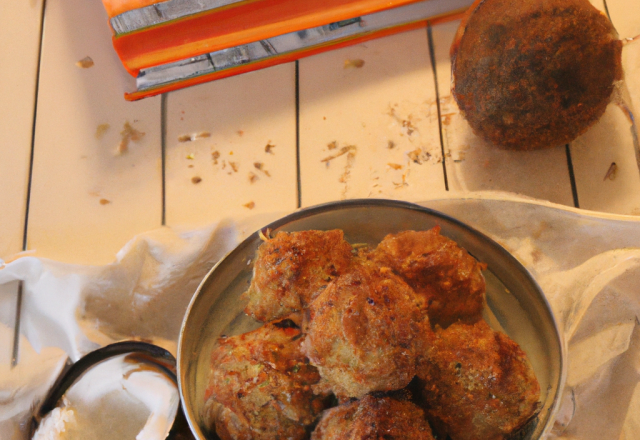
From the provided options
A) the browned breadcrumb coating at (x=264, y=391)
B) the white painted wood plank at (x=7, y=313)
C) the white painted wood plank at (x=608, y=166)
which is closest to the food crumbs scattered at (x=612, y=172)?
the white painted wood plank at (x=608, y=166)

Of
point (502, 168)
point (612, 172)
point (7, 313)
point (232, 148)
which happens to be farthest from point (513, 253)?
point (7, 313)

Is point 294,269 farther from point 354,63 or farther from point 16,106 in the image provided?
point 16,106

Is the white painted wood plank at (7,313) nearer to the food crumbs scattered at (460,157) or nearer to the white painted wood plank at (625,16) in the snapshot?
the food crumbs scattered at (460,157)

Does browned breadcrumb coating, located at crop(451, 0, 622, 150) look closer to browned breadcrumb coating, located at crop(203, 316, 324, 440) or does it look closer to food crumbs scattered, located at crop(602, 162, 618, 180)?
food crumbs scattered, located at crop(602, 162, 618, 180)

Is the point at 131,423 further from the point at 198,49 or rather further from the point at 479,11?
the point at 479,11

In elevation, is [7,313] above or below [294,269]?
below

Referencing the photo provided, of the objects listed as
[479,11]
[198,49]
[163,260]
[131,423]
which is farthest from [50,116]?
[479,11]
